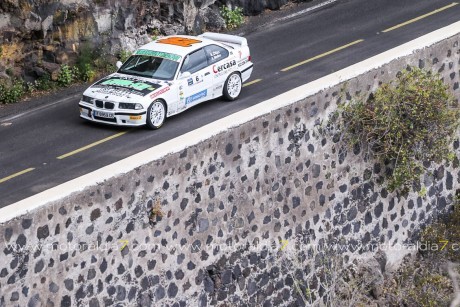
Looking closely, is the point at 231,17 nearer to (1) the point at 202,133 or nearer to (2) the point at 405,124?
(2) the point at 405,124

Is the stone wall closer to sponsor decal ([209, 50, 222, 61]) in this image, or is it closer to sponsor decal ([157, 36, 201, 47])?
sponsor decal ([209, 50, 222, 61])

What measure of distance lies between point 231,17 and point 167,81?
18.5 ft

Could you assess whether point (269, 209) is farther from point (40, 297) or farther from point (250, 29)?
point (250, 29)

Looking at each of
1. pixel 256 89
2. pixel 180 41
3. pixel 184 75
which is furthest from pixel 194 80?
pixel 256 89

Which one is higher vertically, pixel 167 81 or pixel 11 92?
pixel 167 81

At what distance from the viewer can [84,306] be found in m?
14.0

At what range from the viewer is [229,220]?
15.6 metres

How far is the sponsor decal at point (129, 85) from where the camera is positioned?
19188 millimetres

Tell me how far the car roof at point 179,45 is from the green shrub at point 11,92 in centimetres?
279

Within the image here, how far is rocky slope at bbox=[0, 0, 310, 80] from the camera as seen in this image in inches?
850

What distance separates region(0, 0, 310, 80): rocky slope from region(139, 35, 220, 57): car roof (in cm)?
248

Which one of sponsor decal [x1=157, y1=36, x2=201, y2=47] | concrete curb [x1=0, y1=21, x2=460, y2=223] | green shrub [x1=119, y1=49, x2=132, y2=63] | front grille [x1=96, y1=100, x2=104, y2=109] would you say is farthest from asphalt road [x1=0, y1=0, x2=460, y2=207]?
concrete curb [x1=0, y1=21, x2=460, y2=223]

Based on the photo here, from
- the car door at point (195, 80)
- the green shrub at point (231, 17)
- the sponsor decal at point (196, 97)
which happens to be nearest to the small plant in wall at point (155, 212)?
the car door at point (195, 80)

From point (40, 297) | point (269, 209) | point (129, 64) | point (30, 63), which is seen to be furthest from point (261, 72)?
point (40, 297)
